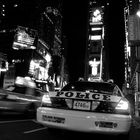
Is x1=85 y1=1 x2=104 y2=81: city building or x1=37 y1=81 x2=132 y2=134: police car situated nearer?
x1=37 y1=81 x2=132 y2=134: police car

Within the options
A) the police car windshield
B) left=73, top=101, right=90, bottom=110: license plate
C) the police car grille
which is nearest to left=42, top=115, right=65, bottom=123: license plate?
left=73, top=101, right=90, bottom=110: license plate

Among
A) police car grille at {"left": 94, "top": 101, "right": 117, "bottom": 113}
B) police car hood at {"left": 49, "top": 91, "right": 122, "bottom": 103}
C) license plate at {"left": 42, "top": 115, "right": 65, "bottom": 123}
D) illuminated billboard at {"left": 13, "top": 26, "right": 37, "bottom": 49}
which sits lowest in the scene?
license plate at {"left": 42, "top": 115, "right": 65, "bottom": 123}

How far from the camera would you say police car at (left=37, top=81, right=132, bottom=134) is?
4.68m

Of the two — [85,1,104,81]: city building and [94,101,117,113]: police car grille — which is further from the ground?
[85,1,104,81]: city building

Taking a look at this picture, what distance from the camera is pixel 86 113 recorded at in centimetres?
477

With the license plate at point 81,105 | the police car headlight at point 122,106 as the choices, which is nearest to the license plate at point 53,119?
the license plate at point 81,105

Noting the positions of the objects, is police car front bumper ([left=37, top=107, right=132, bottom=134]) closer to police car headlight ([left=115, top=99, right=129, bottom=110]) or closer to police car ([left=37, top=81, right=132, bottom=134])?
police car ([left=37, top=81, right=132, bottom=134])

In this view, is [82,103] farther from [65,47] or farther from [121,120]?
[65,47]

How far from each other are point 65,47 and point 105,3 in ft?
181

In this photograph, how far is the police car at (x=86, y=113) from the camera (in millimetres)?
4684

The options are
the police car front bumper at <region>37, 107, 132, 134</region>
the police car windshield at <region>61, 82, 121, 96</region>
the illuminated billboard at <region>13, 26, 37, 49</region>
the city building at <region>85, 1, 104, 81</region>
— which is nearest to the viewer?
the police car front bumper at <region>37, 107, 132, 134</region>

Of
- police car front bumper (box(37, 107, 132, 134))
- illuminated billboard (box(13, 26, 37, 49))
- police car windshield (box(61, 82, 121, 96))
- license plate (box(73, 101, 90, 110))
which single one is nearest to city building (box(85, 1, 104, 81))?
illuminated billboard (box(13, 26, 37, 49))

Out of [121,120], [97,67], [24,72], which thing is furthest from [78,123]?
[97,67]

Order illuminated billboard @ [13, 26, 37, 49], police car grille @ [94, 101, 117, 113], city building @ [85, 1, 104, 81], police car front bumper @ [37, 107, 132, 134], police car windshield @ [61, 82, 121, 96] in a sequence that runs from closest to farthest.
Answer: police car front bumper @ [37, 107, 132, 134] < police car grille @ [94, 101, 117, 113] < police car windshield @ [61, 82, 121, 96] < illuminated billboard @ [13, 26, 37, 49] < city building @ [85, 1, 104, 81]
